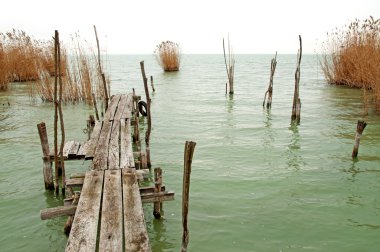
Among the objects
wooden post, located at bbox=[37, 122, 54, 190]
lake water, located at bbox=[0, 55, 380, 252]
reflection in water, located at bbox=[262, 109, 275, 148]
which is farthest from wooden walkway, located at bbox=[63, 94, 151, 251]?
reflection in water, located at bbox=[262, 109, 275, 148]

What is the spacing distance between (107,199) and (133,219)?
548 millimetres

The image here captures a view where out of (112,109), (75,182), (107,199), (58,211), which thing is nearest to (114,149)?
(75,182)

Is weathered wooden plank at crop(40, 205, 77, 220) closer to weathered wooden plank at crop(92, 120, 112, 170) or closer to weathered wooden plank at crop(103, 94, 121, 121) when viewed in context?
weathered wooden plank at crop(92, 120, 112, 170)

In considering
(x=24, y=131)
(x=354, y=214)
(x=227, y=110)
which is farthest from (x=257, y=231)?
(x=227, y=110)

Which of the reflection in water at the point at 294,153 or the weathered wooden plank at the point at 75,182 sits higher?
the weathered wooden plank at the point at 75,182

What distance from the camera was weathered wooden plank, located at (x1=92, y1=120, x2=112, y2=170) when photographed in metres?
4.94

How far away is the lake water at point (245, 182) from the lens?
418cm

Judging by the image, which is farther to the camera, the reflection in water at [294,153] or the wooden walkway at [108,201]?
the reflection in water at [294,153]

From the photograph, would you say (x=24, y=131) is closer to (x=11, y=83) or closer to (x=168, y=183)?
(x=168, y=183)

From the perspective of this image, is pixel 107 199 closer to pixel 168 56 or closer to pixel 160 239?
pixel 160 239

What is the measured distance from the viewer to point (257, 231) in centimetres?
429

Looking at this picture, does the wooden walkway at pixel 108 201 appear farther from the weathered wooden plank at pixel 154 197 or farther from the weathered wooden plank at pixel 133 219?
the weathered wooden plank at pixel 154 197

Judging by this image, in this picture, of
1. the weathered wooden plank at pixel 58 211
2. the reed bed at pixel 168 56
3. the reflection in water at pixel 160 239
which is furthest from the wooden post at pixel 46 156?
the reed bed at pixel 168 56

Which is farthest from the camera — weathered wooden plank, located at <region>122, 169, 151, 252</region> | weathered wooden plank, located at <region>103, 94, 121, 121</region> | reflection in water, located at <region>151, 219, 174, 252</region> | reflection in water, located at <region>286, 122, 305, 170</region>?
weathered wooden plank, located at <region>103, 94, 121, 121</region>
